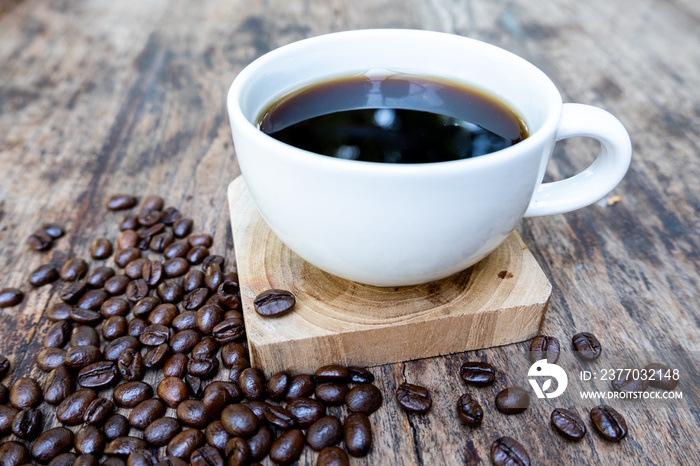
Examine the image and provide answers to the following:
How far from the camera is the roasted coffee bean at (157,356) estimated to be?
1.06 m

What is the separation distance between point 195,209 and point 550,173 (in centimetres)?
98

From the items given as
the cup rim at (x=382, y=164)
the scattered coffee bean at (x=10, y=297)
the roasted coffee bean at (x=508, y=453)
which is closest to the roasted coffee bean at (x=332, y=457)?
the roasted coffee bean at (x=508, y=453)

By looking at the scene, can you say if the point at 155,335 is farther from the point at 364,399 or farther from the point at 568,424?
the point at 568,424

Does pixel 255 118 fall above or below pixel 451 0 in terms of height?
above

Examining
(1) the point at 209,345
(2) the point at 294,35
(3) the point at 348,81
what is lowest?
(2) the point at 294,35

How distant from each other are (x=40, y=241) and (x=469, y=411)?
1.08 meters

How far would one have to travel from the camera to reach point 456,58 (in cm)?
115

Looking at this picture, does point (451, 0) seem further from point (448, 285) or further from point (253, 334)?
point (253, 334)

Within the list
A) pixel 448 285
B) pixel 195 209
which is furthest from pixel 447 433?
Result: pixel 195 209

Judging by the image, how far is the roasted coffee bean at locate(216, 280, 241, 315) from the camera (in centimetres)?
115

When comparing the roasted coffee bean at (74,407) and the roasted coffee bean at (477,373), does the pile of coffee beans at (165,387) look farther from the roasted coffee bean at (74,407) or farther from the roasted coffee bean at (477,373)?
the roasted coffee bean at (477,373)

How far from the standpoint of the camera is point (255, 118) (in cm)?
105

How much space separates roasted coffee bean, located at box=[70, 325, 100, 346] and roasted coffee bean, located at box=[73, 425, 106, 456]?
21 cm

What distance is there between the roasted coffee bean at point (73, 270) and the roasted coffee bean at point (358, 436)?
73 cm
